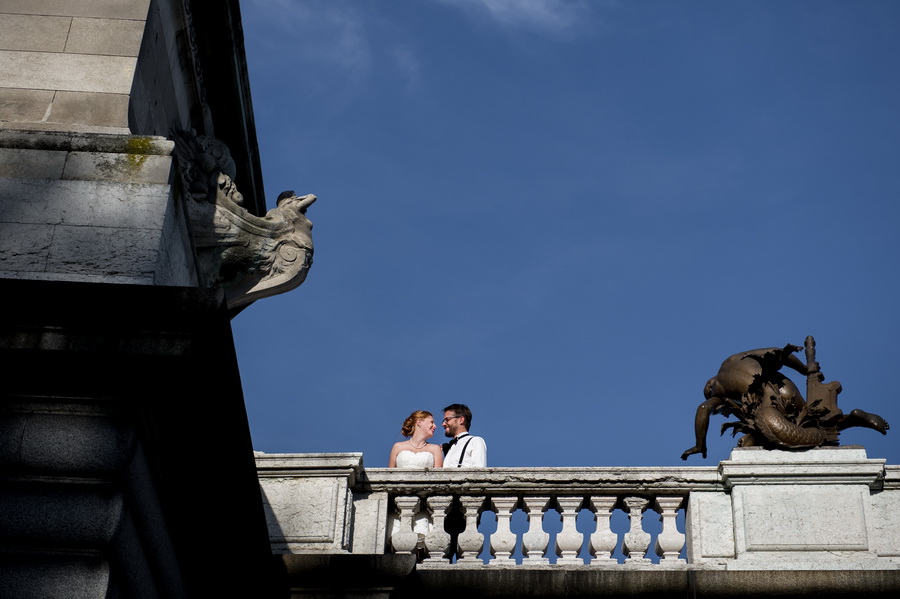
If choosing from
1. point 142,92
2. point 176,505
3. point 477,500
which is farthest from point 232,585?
point 142,92

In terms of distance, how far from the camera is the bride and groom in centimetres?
1492

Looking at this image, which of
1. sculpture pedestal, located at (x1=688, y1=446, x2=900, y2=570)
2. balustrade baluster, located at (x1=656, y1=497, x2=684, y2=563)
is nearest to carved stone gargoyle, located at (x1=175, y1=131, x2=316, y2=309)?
balustrade baluster, located at (x1=656, y1=497, x2=684, y2=563)

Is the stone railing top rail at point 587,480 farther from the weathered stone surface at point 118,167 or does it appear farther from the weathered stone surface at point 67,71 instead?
the weathered stone surface at point 67,71

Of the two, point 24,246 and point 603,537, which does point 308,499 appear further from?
point 24,246

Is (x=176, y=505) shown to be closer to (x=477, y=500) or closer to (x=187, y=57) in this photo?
(x=477, y=500)

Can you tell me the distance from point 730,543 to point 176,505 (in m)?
5.60

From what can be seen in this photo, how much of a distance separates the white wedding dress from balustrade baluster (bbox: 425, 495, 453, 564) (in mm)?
162

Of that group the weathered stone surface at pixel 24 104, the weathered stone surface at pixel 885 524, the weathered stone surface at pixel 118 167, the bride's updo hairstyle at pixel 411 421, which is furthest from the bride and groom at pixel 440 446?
the weathered stone surface at pixel 24 104

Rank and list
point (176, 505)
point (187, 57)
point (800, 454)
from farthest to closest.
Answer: point (187, 57) < point (800, 454) < point (176, 505)

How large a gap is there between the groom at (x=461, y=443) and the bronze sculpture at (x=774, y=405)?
6.94ft

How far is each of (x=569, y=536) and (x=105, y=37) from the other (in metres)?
6.08

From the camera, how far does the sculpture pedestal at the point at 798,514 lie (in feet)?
44.2

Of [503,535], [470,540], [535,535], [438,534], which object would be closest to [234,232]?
[438,534]

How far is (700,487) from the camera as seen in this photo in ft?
46.1
